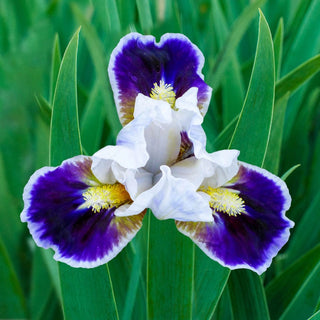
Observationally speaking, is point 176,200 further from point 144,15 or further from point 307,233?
point 307,233

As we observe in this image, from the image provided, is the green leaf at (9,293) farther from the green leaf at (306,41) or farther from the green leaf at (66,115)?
the green leaf at (306,41)

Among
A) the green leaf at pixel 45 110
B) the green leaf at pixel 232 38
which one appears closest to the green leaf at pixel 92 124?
the green leaf at pixel 45 110

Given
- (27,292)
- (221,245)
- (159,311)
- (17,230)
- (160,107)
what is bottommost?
(27,292)

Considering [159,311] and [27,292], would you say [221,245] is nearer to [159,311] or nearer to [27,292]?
[159,311]

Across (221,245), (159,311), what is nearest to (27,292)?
(159,311)

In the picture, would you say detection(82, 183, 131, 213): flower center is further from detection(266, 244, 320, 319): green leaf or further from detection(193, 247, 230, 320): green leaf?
detection(266, 244, 320, 319): green leaf

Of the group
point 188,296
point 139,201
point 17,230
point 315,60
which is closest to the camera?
point 139,201

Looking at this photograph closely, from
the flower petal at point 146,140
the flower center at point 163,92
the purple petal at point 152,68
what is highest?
the purple petal at point 152,68
